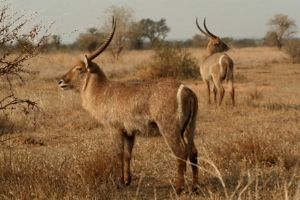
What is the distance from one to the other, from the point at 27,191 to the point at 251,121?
288 inches

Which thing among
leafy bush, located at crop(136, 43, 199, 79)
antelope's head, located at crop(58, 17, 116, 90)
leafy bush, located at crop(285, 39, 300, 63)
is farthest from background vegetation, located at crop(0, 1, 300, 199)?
leafy bush, located at crop(285, 39, 300, 63)

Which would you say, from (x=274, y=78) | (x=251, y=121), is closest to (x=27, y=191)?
(x=251, y=121)

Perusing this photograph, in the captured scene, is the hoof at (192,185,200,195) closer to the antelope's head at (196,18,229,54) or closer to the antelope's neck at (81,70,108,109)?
the antelope's neck at (81,70,108,109)

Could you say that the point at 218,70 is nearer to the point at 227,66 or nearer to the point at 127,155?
the point at 227,66

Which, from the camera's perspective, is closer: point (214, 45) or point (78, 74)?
point (78, 74)

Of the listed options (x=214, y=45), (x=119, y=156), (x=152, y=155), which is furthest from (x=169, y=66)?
(x=119, y=156)

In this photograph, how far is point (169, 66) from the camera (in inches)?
955

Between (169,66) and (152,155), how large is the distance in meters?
15.9

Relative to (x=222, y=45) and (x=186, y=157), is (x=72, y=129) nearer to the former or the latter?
(x=186, y=157)

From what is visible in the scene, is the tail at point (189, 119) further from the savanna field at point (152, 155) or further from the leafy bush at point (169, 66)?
the leafy bush at point (169, 66)

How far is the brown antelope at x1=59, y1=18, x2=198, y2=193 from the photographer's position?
610cm

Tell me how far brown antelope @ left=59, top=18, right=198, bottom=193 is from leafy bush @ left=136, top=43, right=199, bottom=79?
16505 mm

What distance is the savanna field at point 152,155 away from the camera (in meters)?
5.96

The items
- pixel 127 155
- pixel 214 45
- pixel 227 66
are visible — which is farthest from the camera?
pixel 214 45
